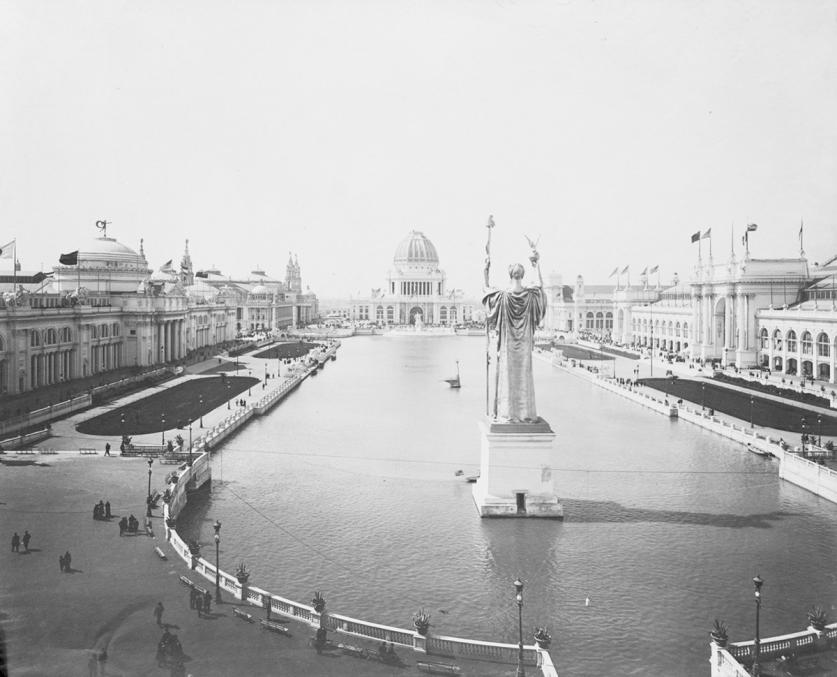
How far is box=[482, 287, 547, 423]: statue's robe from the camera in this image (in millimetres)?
33844

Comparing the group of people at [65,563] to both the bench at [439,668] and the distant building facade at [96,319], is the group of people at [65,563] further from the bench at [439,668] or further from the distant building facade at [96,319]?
the distant building facade at [96,319]

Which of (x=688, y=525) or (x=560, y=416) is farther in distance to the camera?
(x=560, y=416)

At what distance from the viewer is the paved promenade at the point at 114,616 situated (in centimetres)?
1869

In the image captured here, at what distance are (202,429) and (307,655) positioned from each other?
3473 cm

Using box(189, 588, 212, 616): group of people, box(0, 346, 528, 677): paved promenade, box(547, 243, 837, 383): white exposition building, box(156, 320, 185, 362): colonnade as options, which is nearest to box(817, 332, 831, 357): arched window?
box(547, 243, 837, 383): white exposition building

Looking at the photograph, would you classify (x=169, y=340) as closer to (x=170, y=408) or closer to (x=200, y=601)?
(x=170, y=408)

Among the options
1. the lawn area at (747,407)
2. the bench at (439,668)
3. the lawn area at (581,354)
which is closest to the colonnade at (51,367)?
the lawn area at (747,407)

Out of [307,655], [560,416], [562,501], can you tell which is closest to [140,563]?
[307,655]

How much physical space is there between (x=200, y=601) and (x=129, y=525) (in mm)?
8584

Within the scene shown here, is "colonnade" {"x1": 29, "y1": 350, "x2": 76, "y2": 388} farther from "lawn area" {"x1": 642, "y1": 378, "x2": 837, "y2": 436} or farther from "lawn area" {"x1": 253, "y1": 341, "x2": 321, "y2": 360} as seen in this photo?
"lawn area" {"x1": 642, "y1": 378, "x2": 837, "y2": 436}

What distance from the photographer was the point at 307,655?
1945 cm

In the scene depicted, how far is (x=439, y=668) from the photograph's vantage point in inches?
753

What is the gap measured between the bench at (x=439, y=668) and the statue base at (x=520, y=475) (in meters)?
13.3

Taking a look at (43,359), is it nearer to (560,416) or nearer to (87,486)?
(87,486)
